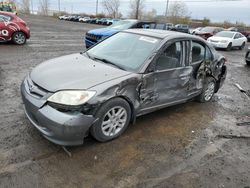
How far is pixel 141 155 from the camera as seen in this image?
11.5 feet

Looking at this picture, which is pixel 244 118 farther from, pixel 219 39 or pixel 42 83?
pixel 219 39

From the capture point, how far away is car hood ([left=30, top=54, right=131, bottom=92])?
11.0 ft

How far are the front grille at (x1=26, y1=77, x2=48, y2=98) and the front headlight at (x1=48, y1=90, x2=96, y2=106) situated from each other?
0.18m

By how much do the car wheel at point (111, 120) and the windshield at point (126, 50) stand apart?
0.65 meters

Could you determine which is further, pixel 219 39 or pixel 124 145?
pixel 219 39

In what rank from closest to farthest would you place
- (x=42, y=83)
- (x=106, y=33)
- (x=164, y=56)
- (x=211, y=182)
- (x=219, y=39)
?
(x=211, y=182)
(x=42, y=83)
(x=164, y=56)
(x=106, y=33)
(x=219, y=39)

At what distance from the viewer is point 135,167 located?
127 inches

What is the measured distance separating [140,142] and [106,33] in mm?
7613

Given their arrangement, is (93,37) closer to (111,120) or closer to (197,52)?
(197,52)

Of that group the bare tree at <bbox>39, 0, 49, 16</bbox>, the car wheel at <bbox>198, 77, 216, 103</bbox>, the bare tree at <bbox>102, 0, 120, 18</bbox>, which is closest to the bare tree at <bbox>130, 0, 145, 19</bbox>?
the bare tree at <bbox>102, 0, 120, 18</bbox>

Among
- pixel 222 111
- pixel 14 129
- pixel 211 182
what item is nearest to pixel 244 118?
pixel 222 111

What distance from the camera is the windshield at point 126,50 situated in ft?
13.3

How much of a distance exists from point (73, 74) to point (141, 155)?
1.53m

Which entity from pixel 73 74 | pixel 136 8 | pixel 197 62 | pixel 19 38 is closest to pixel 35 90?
pixel 73 74
